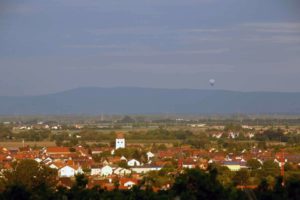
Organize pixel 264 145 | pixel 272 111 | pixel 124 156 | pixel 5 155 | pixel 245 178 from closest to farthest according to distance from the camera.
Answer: pixel 245 178 < pixel 5 155 < pixel 124 156 < pixel 264 145 < pixel 272 111

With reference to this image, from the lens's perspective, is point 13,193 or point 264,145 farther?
point 264,145

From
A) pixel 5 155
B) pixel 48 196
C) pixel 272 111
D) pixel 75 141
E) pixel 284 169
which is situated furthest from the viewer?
pixel 272 111

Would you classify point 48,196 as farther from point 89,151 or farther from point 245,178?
point 89,151

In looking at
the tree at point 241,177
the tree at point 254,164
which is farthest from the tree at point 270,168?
the tree at point 241,177

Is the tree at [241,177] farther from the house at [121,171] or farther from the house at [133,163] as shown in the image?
the house at [133,163]

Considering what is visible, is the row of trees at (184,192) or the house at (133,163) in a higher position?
the row of trees at (184,192)

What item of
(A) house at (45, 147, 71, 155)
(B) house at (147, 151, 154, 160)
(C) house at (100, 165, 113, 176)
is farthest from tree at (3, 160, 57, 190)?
(A) house at (45, 147, 71, 155)

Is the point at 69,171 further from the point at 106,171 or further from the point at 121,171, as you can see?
the point at 121,171

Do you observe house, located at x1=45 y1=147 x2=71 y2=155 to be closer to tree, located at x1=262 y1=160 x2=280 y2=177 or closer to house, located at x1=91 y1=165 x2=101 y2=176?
house, located at x1=91 y1=165 x2=101 y2=176

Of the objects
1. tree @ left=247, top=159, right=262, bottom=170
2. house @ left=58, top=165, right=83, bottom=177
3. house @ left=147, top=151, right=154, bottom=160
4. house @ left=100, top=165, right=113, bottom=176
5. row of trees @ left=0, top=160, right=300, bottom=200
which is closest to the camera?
row of trees @ left=0, top=160, right=300, bottom=200

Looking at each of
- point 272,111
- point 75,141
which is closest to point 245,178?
point 75,141

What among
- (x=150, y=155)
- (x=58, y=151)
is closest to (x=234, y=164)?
(x=150, y=155)
